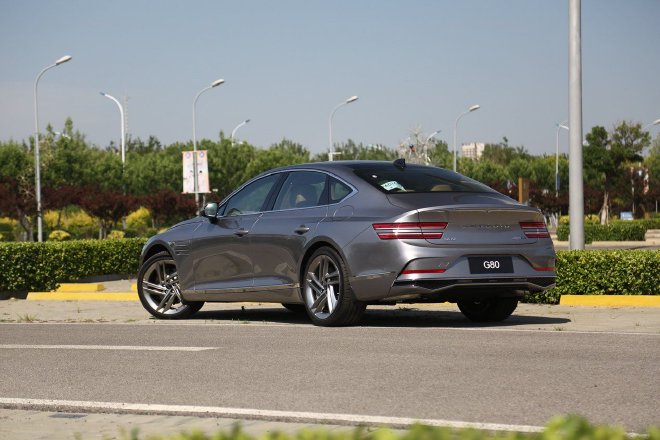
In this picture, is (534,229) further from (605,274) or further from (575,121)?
(575,121)

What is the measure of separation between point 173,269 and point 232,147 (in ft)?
218

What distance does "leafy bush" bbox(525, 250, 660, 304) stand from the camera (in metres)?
13.3

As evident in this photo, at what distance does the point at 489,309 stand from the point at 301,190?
218 centimetres

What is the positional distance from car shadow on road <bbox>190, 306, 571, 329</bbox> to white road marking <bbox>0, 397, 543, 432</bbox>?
459cm

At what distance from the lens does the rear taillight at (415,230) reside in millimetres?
9469

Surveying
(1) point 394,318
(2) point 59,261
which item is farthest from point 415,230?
(2) point 59,261

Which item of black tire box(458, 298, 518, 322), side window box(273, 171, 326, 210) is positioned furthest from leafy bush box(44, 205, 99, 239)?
black tire box(458, 298, 518, 322)

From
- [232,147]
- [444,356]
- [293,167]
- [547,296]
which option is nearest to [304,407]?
[444,356]

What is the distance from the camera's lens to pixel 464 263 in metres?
9.51

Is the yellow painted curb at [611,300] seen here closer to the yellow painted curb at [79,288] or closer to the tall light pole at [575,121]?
the tall light pole at [575,121]

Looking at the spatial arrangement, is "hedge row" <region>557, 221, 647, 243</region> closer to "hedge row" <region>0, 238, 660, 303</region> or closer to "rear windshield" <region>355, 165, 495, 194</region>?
"hedge row" <region>0, 238, 660, 303</region>

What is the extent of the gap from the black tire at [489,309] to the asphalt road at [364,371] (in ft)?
2.91

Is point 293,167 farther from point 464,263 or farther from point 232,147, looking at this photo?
point 232,147

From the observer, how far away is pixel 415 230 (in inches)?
373
